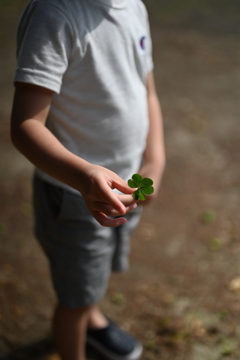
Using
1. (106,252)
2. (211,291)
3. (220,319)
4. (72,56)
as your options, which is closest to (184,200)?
(211,291)

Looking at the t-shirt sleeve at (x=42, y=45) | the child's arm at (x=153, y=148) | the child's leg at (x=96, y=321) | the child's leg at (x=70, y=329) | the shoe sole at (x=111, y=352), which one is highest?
the t-shirt sleeve at (x=42, y=45)

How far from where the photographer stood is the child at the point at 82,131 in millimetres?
1213

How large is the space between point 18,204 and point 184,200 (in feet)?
3.84

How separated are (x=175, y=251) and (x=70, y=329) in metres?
1.13

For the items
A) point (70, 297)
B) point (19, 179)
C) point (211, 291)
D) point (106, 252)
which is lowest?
point (19, 179)

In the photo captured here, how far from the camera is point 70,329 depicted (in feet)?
5.84

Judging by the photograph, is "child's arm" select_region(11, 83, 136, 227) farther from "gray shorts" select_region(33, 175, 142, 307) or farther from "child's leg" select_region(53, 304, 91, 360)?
"child's leg" select_region(53, 304, 91, 360)

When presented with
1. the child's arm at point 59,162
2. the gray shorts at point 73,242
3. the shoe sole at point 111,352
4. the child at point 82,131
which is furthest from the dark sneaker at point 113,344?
the child's arm at point 59,162

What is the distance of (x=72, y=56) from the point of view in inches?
51.1

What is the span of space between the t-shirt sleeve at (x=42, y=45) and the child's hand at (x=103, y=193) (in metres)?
0.32

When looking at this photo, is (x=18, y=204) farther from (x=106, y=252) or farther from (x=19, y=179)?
(x=106, y=252)

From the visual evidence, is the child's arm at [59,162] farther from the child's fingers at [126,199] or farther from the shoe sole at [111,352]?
the shoe sole at [111,352]

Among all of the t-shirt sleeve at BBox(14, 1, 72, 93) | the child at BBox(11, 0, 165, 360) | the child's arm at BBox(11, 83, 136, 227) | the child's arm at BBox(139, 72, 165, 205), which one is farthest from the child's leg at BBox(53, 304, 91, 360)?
the t-shirt sleeve at BBox(14, 1, 72, 93)

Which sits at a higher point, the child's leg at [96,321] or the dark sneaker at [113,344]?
the child's leg at [96,321]
